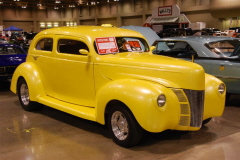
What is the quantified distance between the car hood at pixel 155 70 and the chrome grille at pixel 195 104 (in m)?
0.07

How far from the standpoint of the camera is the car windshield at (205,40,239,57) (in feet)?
21.4

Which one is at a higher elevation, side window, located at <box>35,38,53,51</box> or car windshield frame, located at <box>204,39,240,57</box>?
side window, located at <box>35,38,53,51</box>

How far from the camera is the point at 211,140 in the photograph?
433cm

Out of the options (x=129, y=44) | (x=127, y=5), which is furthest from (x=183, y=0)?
(x=129, y=44)

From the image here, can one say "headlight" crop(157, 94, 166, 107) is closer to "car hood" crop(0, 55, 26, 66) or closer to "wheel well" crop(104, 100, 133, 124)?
"wheel well" crop(104, 100, 133, 124)

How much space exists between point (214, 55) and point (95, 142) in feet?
11.7

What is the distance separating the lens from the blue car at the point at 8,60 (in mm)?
8156

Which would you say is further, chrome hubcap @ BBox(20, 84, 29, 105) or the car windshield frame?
the car windshield frame

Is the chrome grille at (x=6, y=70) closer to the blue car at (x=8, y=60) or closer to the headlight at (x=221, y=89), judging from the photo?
the blue car at (x=8, y=60)

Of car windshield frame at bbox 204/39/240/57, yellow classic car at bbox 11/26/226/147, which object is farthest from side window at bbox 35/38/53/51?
car windshield frame at bbox 204/39/240/57

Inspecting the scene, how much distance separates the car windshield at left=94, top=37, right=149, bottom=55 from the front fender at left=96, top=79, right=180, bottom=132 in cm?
97

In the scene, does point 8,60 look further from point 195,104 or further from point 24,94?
point 195,104

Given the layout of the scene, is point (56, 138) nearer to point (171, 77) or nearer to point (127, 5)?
point (171, 77)

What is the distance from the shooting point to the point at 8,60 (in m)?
8.38
